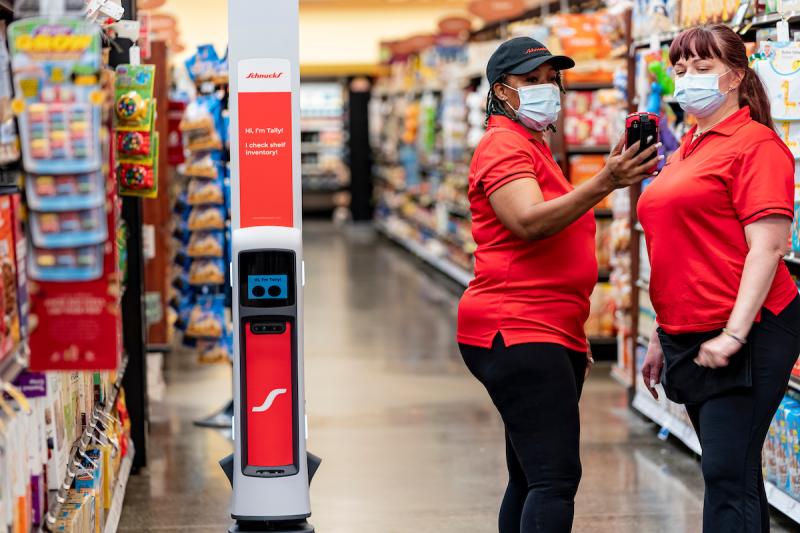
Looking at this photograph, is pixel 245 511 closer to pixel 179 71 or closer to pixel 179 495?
pixel 179 495

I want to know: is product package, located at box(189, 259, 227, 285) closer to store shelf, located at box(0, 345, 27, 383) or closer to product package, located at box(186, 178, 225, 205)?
product package, located at box(186, 178, 225, 205)

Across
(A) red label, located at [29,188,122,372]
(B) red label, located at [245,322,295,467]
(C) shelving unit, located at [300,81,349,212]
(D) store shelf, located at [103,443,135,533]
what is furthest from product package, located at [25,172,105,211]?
(C) shelving unit, located at [300,81,349,212]

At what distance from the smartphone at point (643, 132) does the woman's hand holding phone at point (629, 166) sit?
0.5 inches

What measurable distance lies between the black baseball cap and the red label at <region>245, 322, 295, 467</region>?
1125 millimetres

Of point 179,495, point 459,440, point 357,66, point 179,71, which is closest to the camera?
point 179,495

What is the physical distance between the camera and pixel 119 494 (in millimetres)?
4410

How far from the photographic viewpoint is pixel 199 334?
242 inches

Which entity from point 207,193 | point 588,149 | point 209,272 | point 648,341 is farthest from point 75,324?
point 588,149

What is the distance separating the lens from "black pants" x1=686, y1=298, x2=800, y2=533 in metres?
2.96

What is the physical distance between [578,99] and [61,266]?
584cm

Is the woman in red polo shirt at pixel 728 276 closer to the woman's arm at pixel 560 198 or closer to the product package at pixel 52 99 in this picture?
the woman's arm at pixel 560 198

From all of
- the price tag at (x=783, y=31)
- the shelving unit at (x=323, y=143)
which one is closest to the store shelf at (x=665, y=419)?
the price tag at (x=783, y=31)

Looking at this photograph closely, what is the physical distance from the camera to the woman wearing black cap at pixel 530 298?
2938mm

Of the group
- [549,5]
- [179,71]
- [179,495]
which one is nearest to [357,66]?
[549,5]
